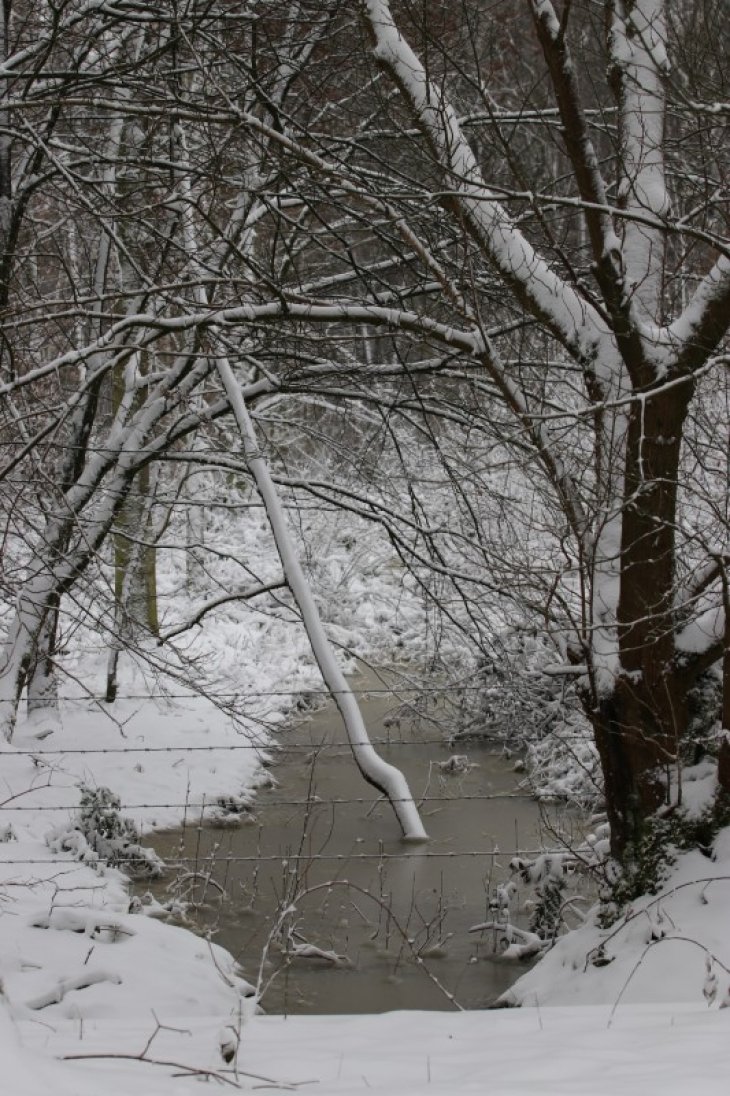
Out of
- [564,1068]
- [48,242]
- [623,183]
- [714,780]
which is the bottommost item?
[564,1068]

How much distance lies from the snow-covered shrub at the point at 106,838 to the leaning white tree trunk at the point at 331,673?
1.63m

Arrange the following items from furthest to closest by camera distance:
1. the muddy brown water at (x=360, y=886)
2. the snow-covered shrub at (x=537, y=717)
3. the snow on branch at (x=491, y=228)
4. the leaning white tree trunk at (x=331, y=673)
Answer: the snow-covered shrub at (x=537, y=717), the leaning white tree trunk at (x=331, y=673), the muddy brown water at (x=360, y=886), the snow on branch at (x=491, y=228)

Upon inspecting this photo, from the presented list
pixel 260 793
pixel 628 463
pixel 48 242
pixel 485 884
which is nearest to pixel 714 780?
pixel 628 463

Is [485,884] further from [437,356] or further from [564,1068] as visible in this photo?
[564,1068]

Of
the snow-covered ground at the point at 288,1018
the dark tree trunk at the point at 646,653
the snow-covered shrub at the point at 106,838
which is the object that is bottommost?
the snow-covered ground at the point at 288,1018

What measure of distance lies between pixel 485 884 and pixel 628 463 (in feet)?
10.8

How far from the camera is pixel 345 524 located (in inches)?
639

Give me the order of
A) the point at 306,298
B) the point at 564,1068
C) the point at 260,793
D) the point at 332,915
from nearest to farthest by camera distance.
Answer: the point at 564,1068
the point at 306,298
the point at 332,915
the point at 260,793

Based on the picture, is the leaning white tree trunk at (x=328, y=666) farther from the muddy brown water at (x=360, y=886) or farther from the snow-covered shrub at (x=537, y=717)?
the snow-covered shrub at (x=537, y=717)

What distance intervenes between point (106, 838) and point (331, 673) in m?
1.96

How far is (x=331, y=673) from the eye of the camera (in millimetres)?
6754

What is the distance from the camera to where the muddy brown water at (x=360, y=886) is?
5672mm

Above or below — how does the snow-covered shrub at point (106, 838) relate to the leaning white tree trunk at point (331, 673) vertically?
below

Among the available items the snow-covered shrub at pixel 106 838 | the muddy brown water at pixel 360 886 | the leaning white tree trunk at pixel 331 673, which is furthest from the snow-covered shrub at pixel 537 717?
the snow-covered shrub at pixel 106 838
